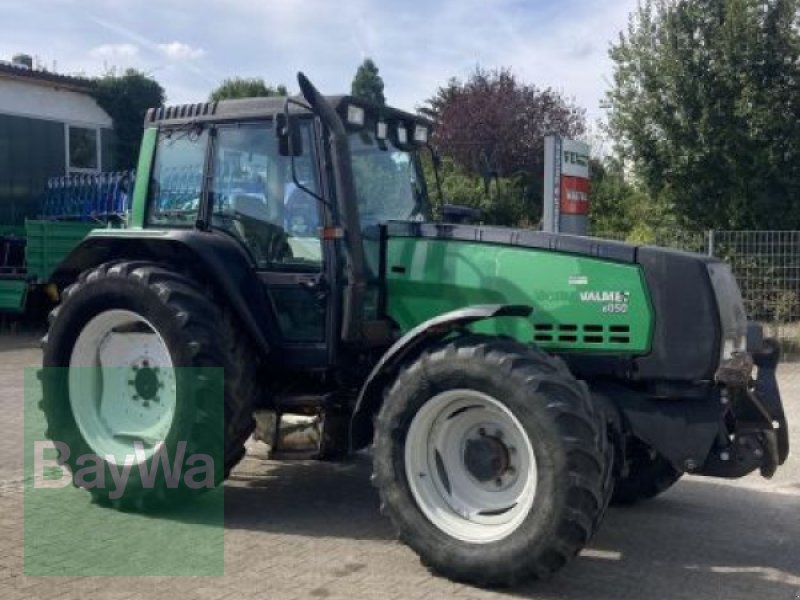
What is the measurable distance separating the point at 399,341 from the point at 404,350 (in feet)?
0.19

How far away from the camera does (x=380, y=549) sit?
524 cm

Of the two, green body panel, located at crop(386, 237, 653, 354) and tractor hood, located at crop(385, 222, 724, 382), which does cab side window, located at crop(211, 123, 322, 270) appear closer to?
green body panel, located at crop(386, 237, 653, 354)

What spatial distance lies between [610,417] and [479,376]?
794mm

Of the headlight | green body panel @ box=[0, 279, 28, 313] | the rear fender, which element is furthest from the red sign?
green body panel @ box=[0, 279, 28, 313]

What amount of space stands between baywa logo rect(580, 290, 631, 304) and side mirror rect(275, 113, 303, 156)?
178cm

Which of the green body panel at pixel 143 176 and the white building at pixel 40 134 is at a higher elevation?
the white building at pixel 40 134

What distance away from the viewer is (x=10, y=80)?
17.8 meters

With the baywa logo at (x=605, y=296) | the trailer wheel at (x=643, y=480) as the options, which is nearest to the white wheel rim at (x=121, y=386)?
the baywa logo at (x=605, y=296)

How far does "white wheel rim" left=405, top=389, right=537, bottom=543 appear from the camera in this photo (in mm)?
4789

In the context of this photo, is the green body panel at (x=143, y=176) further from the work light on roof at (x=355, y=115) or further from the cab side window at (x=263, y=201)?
the work light on roof at (x=355, y=115)

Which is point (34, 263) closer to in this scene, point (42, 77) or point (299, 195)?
point (42, 77)

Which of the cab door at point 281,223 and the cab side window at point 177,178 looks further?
the cab side window at point 177,178

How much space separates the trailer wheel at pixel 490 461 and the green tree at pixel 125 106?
16387 millimetres

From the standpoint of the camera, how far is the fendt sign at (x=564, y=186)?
11562 millimetres
